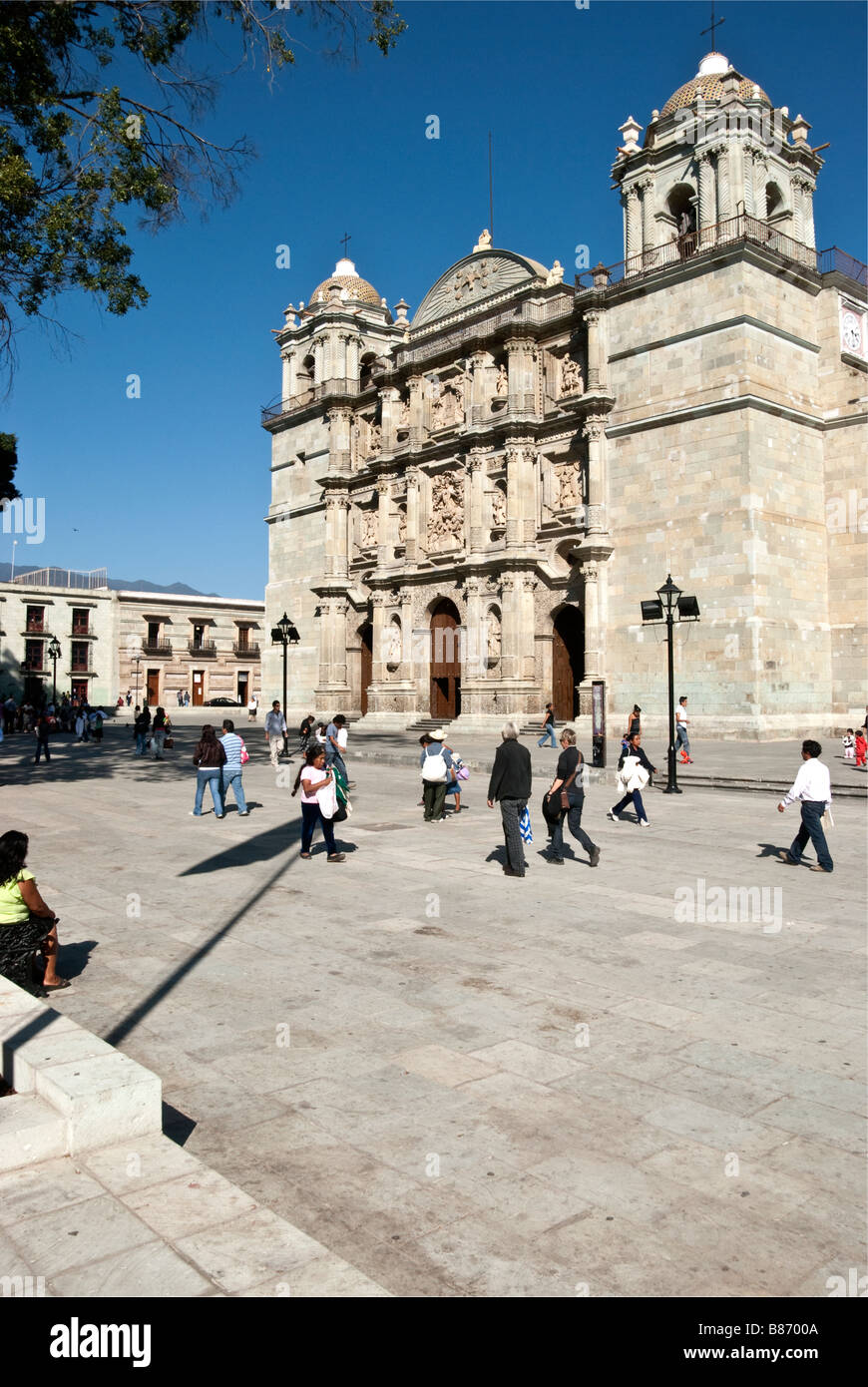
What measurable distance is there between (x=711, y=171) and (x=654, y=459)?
8461 mm

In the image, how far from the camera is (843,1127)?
14.1 ft

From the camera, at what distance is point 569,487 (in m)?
31.0

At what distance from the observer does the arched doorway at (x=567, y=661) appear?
31.2m

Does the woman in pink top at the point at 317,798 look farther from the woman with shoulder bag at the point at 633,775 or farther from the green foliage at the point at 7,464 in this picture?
the green foliage at the point at 7,464

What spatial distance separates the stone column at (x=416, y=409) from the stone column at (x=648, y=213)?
10.5 m

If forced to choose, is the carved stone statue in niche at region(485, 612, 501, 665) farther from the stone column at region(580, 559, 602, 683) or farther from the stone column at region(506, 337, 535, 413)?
the stone column at region(506, 337, 535, 413)

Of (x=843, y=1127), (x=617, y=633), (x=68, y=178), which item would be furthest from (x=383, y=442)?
(x=843, y=1127)

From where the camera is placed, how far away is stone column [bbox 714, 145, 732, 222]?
86.7 ft

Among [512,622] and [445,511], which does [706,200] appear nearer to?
[445,511]

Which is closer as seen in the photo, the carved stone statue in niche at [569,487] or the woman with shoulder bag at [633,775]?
the woman with shoulder bag at [633,775]

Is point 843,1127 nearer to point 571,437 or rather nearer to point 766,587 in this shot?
point 766,587

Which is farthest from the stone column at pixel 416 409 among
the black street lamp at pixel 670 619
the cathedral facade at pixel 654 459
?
the black street lamp at pixel 670 619

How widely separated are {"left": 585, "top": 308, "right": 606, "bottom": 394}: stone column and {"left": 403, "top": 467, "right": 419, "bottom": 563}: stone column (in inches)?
356

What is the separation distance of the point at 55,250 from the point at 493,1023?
1391cm
